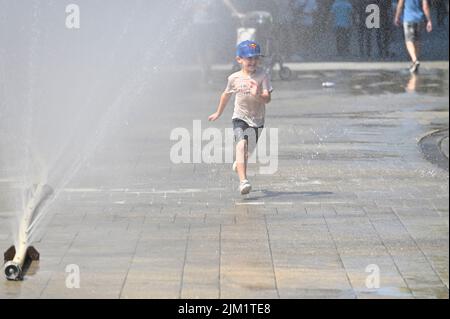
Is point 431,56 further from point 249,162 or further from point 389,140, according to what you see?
point 249,162

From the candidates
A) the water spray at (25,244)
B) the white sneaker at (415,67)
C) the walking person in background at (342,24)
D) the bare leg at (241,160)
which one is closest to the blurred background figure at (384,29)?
the walking person in background at (342,24)

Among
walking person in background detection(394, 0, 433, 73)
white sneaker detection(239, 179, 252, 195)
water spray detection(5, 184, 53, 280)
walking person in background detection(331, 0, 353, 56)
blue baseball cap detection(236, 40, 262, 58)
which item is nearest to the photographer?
water spray detection(5, 184, 53, 280)

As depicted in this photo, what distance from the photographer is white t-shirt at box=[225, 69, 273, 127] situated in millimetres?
12195

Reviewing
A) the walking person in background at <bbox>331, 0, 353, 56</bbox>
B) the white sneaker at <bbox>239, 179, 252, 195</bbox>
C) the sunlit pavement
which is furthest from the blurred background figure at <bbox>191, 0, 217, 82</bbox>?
the white sneaker at <bbox>239, 179, 252, 195</bbox>

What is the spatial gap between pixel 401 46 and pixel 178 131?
15.9 meters

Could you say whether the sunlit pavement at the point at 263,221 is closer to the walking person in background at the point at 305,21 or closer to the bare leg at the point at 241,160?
the bare leg at the point at 241,160

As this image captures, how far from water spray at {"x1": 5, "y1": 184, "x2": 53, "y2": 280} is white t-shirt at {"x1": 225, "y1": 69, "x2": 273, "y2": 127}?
2635 millimetres

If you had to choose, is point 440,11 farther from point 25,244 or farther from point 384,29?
point 25,244

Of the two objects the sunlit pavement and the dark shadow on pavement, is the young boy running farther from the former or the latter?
the sunlit pavement

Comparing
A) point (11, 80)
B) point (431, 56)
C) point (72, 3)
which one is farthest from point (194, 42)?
point (11, 80)

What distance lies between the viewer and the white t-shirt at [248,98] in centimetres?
1220

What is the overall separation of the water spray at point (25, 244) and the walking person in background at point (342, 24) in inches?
755

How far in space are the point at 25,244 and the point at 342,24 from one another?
21277 millimetres
